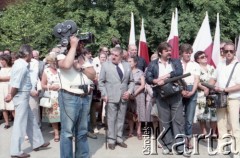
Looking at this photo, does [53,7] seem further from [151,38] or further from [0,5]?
[0,5]

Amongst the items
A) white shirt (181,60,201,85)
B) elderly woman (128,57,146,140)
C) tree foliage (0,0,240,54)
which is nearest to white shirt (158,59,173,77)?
white shirt (181,60,201,85)

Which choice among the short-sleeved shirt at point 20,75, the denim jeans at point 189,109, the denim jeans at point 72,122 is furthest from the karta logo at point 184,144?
the short-sleeved shirt at point 20,75

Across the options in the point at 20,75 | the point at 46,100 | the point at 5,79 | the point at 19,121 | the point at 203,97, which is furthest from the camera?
the point at 5,79

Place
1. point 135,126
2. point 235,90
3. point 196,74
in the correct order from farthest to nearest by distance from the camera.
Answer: point 135,126
point 196,74
point 235,90

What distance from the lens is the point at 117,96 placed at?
632 centimetres

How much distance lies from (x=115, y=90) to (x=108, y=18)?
12.3 m

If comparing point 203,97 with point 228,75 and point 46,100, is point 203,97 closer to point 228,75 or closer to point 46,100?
point 228,75

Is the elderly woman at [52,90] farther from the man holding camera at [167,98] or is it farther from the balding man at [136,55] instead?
the man holding camera at [167,98]

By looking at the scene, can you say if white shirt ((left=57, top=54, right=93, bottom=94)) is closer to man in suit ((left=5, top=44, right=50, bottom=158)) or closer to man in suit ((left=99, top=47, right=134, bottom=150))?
man in suit ((left=5, top=44, right=50, bottom=158))

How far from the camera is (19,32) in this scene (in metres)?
17.1

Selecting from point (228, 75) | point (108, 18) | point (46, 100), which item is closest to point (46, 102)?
point (46, 100)

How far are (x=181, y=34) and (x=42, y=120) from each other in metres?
11.8

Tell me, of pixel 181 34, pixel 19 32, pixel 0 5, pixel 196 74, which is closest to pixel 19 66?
pixel 196 74

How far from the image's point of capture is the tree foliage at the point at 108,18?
17.5 m
